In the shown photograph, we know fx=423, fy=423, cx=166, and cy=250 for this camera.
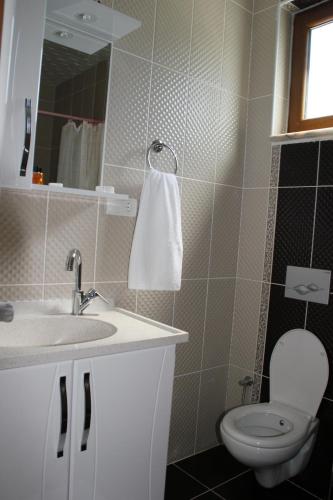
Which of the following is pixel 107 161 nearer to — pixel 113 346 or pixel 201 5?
pixel 113 346

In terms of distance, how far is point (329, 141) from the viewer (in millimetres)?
2016

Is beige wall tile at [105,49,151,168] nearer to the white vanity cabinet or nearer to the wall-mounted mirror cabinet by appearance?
the wall-mounted mirror cabinet

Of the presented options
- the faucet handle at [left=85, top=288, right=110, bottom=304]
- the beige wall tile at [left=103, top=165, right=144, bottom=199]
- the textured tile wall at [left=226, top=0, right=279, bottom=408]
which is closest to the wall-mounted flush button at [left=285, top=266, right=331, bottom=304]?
the textured tile wall at [left=226, top=0, right=279, bottom=408]

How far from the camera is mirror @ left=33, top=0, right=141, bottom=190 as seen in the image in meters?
1.48

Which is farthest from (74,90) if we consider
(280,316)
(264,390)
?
(264,390)

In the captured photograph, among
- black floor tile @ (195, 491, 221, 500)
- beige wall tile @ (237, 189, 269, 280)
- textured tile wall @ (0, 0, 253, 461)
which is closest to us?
textured tile wall @ (0, 0, 253, 461)

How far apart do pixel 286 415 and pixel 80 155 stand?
1.49m

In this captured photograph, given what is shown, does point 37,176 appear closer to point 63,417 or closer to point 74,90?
point 74,90

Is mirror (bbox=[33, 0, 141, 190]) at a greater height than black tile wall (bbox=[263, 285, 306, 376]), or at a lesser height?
greater

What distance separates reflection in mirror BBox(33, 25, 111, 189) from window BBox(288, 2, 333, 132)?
1.09m

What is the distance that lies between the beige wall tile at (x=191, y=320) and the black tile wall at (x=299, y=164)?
2.27ft

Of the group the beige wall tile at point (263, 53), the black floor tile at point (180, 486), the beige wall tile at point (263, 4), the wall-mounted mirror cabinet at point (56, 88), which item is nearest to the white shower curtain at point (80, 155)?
the wall-mounted mirror cabinet at point (56, 88)

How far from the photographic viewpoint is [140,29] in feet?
6.12

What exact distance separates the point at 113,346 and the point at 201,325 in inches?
39.3
